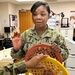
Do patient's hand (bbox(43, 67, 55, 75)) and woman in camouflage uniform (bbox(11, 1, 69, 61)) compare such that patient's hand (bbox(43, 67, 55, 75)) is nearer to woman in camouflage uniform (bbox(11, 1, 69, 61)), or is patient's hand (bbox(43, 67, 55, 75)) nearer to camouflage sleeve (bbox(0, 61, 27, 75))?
woman in camouflage uniform (bbox(11, 1, 69, 61))

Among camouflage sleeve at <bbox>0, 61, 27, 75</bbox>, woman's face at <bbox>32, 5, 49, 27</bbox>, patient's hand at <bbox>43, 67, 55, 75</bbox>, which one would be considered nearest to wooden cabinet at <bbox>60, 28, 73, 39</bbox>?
woman's face at <bbox>32, 5, 49, 27</bbox>

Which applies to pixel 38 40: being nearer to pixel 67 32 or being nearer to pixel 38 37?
pixel 38 37

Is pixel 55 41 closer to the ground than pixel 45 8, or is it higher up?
closer to the ground

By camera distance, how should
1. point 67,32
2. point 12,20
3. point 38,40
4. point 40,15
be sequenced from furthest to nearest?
1. point 12,20
2. point 67,32
3. point 38,40
4. point 40,15

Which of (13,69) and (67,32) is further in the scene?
(67,32)

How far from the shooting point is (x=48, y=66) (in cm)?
91

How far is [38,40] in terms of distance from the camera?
1.14 meters

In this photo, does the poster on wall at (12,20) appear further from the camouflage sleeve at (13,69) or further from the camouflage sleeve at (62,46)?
the camouflage sleeve at (13,69)

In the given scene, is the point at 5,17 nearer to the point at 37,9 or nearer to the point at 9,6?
the point at 9,6

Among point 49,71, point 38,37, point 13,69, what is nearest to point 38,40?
point 38,37

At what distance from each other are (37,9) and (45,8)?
65 mm

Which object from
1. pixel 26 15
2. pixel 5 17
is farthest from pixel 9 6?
pixel 26 15

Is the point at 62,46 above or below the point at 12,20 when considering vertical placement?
below

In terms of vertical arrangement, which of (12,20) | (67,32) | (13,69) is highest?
(12,20)
